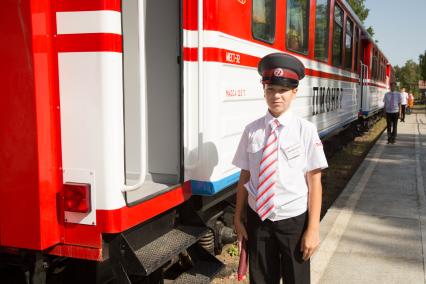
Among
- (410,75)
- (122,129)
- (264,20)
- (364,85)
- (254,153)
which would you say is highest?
(410,75)

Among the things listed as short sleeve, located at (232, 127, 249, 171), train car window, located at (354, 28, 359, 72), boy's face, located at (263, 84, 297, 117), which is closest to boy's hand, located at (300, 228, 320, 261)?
short sleeve, located at (232, 127, 249, 171)

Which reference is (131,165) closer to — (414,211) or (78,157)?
(78,157)

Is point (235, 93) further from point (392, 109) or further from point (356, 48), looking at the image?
point (392, 109)

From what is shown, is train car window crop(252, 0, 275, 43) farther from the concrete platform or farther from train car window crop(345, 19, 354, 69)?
train car window crop(345, 19, 354, 69)

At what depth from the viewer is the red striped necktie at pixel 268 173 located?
2.39m

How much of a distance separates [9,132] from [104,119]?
50 centimetres

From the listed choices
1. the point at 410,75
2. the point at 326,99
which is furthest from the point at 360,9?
the point at 410,75

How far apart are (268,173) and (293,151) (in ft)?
0.56

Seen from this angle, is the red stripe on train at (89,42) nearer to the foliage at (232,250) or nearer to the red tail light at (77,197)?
the red tail light at (77,197)

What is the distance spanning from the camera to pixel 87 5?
243 cm

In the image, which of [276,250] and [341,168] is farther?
[341,168]

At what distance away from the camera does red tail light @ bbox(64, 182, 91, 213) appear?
8.20 ft

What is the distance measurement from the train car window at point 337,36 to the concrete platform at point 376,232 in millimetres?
2039

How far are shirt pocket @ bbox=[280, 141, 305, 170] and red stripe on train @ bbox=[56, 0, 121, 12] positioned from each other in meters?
1.14
